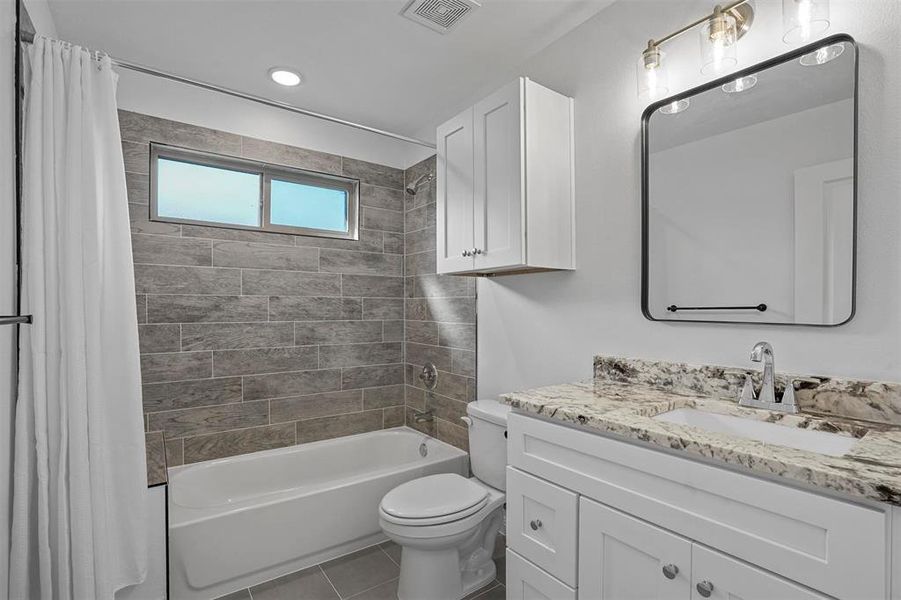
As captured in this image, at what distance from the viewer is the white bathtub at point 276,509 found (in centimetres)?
194

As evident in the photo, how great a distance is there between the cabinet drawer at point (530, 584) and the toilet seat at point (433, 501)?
0.38 metres

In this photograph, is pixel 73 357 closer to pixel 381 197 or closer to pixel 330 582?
pixel 330 582

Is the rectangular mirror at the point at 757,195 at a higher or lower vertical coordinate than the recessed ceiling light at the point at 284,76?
lower

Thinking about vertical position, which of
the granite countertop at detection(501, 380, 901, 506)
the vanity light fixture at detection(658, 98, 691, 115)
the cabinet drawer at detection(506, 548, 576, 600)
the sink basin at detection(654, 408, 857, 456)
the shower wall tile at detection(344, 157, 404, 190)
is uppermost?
the shower wall tile at detection(344, 157, 404, 190)

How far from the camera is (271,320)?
279cm

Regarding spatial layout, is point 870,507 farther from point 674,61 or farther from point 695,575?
point 674,61

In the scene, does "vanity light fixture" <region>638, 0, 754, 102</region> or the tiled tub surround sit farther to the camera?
"vanity light fixture" <region>638, 0, 754, 102</region>

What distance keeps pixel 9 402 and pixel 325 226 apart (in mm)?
1927

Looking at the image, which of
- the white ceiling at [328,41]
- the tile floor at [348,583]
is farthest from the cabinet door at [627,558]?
the white ceiling at [328,41]

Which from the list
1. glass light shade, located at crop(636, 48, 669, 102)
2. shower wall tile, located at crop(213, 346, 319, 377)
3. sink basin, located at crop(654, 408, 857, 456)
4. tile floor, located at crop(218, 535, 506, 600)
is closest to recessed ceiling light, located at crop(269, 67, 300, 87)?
shower wall tile, located at crop(213, 346, 319, 377)

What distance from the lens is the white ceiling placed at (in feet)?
6.12

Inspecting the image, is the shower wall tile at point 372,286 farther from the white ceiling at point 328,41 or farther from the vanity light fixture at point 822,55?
the vanity light fixture at point 822,55

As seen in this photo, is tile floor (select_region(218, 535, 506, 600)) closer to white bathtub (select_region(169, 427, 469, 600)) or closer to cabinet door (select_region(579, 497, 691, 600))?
white bathtub (select_region(169, 427, 469, 600))

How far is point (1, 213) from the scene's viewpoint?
1.28 meters
